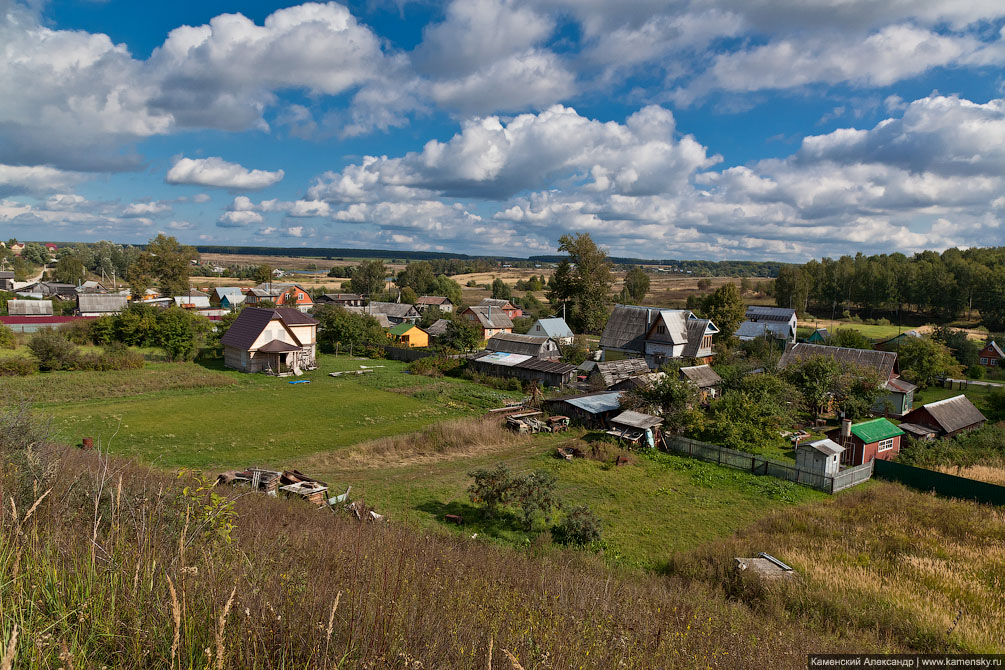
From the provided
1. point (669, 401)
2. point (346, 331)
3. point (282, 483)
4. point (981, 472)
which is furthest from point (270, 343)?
point (981, 472)

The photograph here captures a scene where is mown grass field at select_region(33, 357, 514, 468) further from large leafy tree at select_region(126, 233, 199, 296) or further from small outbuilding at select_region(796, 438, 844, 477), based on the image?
large leafy tree at select_region(126, 233, 199, 296)

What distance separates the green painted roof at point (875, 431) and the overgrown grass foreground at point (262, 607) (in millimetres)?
18869

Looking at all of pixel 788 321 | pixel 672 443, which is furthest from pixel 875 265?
pixel 672 443

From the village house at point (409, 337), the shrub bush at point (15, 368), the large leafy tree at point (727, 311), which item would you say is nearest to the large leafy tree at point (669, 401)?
the large leafy tree at point (727, 311)

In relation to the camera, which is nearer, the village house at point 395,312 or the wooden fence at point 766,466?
the wooden fence at point 766,466

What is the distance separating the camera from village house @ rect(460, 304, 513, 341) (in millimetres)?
59438

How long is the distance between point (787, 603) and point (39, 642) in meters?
11.4

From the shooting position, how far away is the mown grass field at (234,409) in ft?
69.6

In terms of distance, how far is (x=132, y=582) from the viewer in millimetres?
3131

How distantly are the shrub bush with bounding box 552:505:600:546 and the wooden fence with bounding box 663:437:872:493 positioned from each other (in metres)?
9.94

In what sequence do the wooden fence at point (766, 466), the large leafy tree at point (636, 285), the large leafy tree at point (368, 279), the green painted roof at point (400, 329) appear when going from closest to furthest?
the wooden fence at point (766, 466) < the green painted roof at point (400, 329) < the large leafy tree at point (368, 279) < the large leafy tree at point (636, 285)

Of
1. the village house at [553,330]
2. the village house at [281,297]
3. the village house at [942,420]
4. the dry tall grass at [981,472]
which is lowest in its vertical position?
the dry tall grass at [981,472]

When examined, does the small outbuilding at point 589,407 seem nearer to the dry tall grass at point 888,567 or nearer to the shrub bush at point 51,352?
the dry tall grass at point 888,567

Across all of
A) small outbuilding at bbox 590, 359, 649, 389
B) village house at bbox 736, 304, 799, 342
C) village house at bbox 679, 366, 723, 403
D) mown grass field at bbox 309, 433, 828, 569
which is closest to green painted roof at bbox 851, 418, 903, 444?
mown grass field at bbox 309, 433, 828, 569
